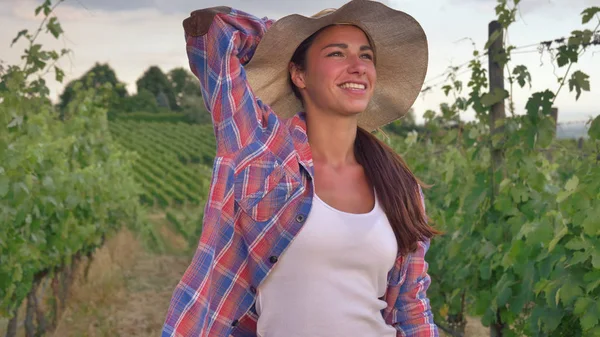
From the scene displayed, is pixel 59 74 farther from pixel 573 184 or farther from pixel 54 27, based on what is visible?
pixel 573 184

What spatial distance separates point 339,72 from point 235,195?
1.39 ft

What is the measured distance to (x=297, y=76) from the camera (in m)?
2.17

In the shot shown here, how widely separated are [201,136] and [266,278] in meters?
46.7

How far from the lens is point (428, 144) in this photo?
6352mm

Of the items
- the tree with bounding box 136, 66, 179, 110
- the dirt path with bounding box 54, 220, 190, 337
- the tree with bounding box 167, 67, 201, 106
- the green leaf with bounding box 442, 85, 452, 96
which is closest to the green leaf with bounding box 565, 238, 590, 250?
the green leaf with bounding box 442, 85, 452, 96

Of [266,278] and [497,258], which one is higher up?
[266,278]

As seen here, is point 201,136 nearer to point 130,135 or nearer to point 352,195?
point 130,135

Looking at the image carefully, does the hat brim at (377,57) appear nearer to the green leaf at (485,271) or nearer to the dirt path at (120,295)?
the green leaf at (485,271)

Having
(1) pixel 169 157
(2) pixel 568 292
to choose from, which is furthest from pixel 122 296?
(1) pixel 169 157

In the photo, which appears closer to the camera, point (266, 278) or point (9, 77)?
point (266, 278)

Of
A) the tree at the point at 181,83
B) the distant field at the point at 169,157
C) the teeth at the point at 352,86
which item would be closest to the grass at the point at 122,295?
the teeth at the point at 352,86

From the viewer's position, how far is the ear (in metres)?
2.16

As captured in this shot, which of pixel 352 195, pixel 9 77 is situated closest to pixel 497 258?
pixel 352 195

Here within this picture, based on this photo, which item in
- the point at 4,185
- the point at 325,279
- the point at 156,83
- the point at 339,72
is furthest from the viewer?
the point at 156,83
